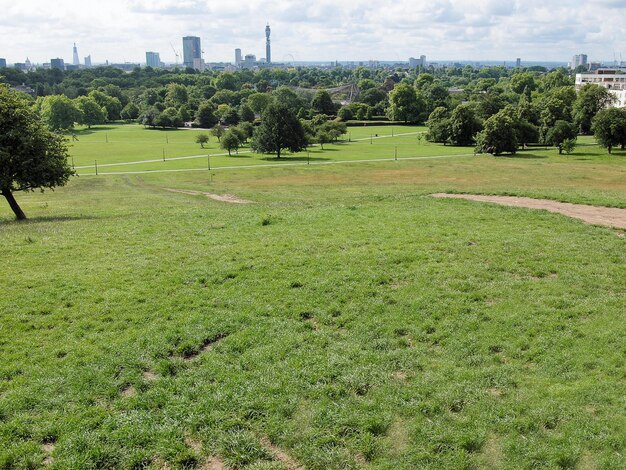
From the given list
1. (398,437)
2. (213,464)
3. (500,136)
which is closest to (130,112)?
(500,136)

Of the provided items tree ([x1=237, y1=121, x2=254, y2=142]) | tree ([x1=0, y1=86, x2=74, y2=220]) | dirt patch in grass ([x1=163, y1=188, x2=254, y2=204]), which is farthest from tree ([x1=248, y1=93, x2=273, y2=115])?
tree ([x1=0, y1=86, x2=74, y2=220])

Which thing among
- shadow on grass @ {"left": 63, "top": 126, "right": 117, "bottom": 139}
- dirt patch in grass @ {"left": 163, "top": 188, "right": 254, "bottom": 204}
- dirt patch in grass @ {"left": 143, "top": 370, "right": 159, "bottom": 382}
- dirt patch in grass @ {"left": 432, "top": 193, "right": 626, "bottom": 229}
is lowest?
dirt patch in grass @ {"left": 143, "top": 370, "right": 159, "bottom": 382}

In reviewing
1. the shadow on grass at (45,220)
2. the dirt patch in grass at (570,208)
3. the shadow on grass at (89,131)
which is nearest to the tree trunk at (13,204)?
the shadow on grass at (45,220)

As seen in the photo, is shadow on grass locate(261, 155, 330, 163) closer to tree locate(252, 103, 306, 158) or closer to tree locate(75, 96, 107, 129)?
tree locate(252, 103, 306, 158)

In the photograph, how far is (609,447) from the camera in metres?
7.96

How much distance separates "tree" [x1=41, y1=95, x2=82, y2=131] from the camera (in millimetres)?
125625

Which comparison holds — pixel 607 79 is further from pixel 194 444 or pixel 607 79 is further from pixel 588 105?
pixel 194 444

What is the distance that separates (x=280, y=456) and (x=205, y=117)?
455 feet

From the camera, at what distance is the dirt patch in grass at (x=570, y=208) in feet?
69.9

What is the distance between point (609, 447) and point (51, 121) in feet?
453

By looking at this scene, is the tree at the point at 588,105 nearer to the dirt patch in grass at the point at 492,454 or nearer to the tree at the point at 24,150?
the tree at the point at 24,150

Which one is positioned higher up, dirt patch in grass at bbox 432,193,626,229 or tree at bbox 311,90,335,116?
tree at bbox 311,90,335,116

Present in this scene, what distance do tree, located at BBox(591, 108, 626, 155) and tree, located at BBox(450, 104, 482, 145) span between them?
24269 millimetres

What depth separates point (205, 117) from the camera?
139875 millimetres
